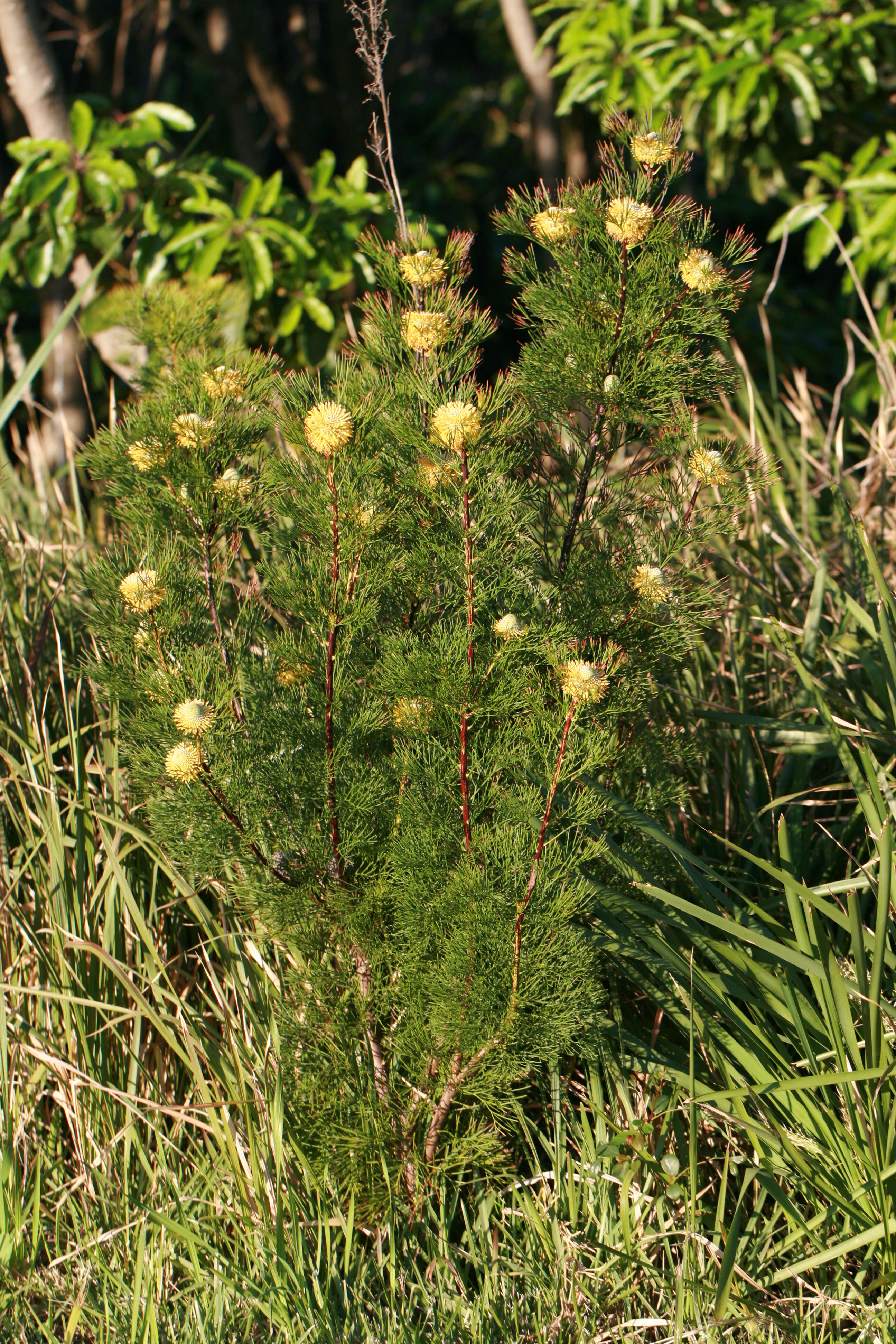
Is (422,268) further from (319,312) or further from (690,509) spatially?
(319,312)

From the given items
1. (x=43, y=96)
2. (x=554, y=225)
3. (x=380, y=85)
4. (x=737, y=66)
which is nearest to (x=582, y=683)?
(x=554, y=225)

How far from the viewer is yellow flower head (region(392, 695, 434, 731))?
1.31m

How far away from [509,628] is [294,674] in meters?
0.31

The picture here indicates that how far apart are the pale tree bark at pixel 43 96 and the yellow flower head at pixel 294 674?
159 centimetres

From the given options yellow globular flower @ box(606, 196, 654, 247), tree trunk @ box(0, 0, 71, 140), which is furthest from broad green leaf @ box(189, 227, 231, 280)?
yellow globular flower @ box(606, 196, 654, 247)

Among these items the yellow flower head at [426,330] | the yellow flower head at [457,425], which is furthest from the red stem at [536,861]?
the yellow flower head at [426,330]

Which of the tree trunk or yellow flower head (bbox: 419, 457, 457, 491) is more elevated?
the tree trunk

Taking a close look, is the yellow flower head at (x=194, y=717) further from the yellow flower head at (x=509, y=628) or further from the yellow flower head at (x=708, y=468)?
the yellow flower head at (x=708, y=468)

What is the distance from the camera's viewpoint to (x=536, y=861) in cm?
129

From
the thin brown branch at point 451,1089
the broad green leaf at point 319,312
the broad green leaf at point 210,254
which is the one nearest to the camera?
the thin brown branch at point 451,1089

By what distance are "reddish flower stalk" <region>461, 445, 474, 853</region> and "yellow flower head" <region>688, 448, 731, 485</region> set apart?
0.33 metres

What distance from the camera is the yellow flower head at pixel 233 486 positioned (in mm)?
1402

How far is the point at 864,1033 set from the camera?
1506 mm

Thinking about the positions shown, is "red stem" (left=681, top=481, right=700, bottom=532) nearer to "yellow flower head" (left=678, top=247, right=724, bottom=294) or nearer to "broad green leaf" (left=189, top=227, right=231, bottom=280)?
"yellow flower head" (left=678, top=247, right=724, bottom=294)
